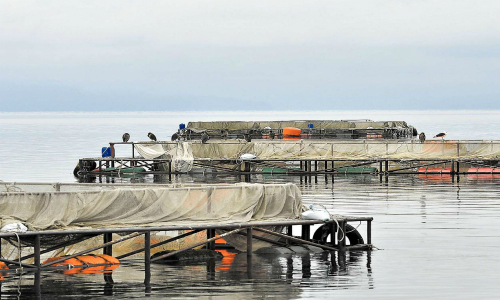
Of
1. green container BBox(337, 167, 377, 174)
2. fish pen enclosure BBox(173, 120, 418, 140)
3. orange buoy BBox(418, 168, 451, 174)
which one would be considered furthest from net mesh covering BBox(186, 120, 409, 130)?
green container BBox(337, 167, 377, 174)

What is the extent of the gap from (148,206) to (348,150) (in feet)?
129

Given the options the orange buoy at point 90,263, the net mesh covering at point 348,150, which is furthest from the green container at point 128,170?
the orange buoy at point 90,263

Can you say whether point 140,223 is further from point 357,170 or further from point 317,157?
point 357,170

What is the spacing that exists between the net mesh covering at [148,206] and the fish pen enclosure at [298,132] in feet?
199

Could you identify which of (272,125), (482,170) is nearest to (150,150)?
(482,170)

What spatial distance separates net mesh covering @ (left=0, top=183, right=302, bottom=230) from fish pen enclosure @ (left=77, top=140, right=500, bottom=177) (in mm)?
34940

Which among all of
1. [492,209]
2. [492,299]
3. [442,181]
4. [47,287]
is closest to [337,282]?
[492,299]

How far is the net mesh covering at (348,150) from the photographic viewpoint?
202ft

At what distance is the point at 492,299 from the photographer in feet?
70.1

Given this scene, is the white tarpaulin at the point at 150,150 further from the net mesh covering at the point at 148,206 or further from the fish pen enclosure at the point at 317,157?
the net mesh covering at the point at 148,206

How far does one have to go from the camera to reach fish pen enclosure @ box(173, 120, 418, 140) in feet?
299

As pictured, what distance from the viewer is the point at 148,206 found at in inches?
967

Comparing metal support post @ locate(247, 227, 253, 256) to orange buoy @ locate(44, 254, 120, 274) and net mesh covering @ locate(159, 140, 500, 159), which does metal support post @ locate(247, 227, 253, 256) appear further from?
net mesh covering @ locate(159, 140, 500, 159)

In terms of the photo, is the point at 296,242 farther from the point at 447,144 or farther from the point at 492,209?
the point at 447,144
